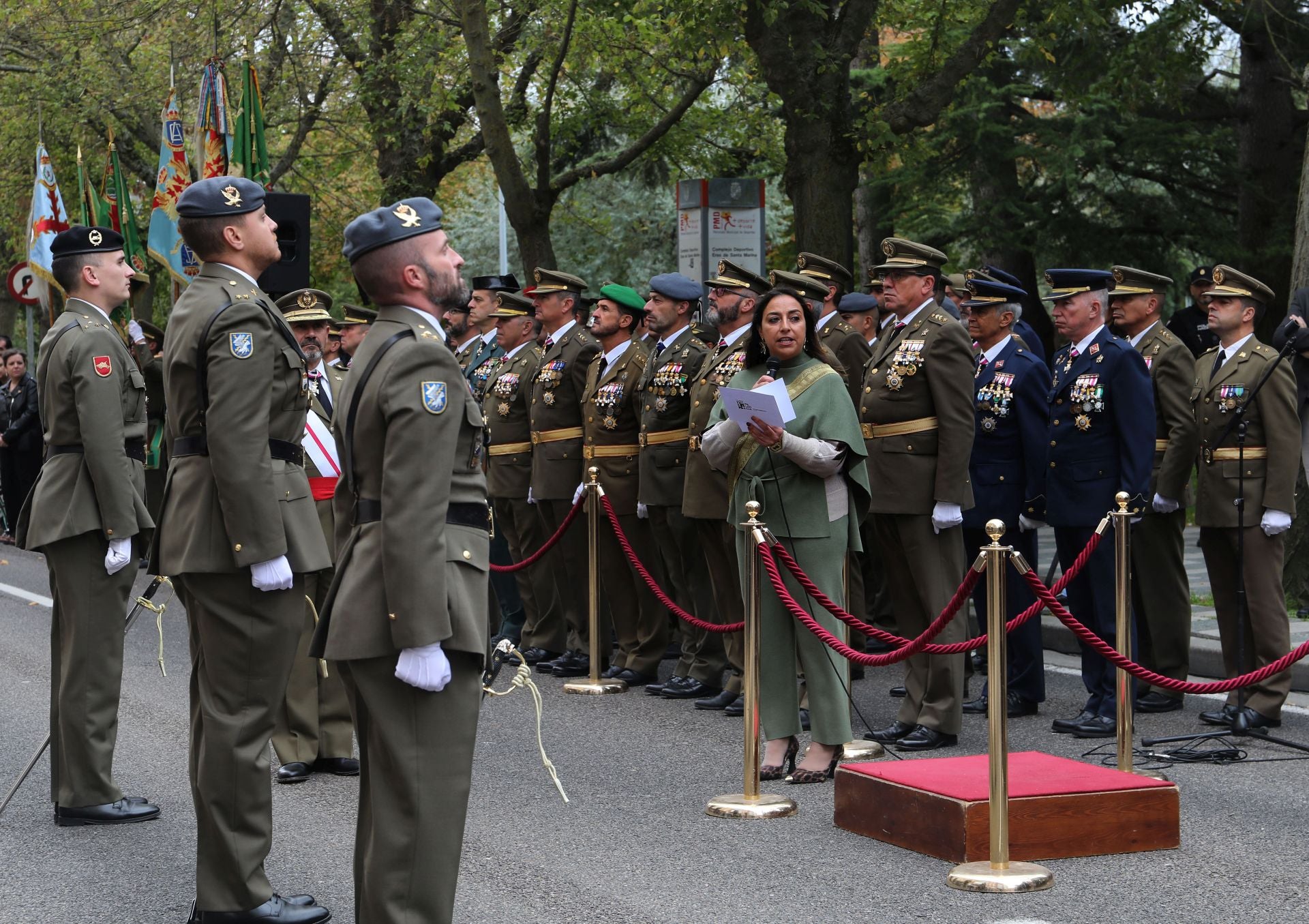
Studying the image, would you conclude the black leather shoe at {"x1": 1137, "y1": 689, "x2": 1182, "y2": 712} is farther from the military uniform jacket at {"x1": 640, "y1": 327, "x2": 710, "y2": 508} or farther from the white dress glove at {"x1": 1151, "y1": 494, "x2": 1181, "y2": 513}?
the military uniform jacket at {"x1": 640, "y1": 327, "x2": 710, "y2": 508}

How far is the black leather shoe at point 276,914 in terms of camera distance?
5.29 m

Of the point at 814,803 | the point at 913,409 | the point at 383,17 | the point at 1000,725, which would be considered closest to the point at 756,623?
the point at 814,803

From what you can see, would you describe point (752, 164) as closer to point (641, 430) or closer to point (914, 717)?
point (641, 430)

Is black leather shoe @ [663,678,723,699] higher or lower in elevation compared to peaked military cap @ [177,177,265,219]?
lower

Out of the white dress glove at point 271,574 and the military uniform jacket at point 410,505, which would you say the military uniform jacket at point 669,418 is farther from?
the military uniform jacket at point 410,505

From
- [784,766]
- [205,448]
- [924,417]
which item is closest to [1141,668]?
[784,766]

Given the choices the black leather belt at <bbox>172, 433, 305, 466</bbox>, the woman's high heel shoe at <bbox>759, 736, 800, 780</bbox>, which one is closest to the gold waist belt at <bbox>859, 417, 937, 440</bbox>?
the woman's high heel shoe at <bbox>759, 736, 800, 780</bbox>

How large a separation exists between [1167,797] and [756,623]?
176cm

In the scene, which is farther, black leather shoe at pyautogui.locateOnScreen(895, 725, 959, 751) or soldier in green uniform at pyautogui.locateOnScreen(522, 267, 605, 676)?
soldier in green uniform at pyautogui.locateOnScreen(522, 267, 605, 676)

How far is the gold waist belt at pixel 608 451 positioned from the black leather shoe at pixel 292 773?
130 inches

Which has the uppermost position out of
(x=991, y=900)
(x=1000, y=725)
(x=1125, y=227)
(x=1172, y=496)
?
(x=1125, y=227)

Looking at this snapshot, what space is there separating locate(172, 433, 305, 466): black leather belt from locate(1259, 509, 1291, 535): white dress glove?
5156mm

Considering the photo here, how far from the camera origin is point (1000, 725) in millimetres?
5719

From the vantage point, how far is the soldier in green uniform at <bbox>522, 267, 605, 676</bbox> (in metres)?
10.8
